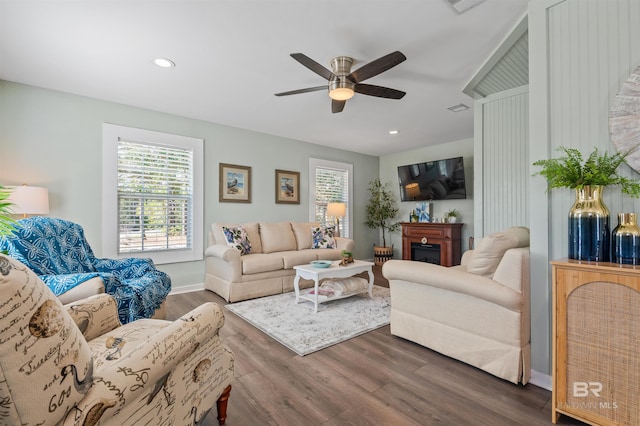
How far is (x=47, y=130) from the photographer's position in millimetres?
3320

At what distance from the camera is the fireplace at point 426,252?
557 cm

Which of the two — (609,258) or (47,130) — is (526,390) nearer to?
(609,258)

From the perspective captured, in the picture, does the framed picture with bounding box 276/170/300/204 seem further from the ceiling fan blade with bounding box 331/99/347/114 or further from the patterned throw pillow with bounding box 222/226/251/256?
the ceiling fan blade with bounding box 331/99/347/114

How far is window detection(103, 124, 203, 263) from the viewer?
3674 millimetres

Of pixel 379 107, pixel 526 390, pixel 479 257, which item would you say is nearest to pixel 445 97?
pixel 379 107

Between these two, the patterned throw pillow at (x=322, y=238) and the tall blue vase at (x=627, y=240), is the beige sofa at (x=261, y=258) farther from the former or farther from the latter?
the tall blue vase at (x=627, y=240)

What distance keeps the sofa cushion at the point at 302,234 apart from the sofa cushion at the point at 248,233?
2.19 ft

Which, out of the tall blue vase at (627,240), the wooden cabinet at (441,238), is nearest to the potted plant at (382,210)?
the wooden cabinet at (441,238)

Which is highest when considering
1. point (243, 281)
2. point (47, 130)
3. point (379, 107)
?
point (379, 107)

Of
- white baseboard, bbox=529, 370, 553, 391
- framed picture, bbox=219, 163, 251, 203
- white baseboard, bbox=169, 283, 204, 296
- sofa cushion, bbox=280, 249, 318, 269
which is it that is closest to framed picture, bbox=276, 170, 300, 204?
framed picture, bbox=219, 163, 251, 203

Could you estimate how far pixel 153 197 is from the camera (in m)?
3.99

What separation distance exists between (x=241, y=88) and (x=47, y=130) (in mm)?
2209

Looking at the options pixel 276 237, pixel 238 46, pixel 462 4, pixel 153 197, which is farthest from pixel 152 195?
pixel 462 4

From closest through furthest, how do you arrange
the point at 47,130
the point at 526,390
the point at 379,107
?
the point at 526,390 → the point at 47,130 → the point at 379,107
